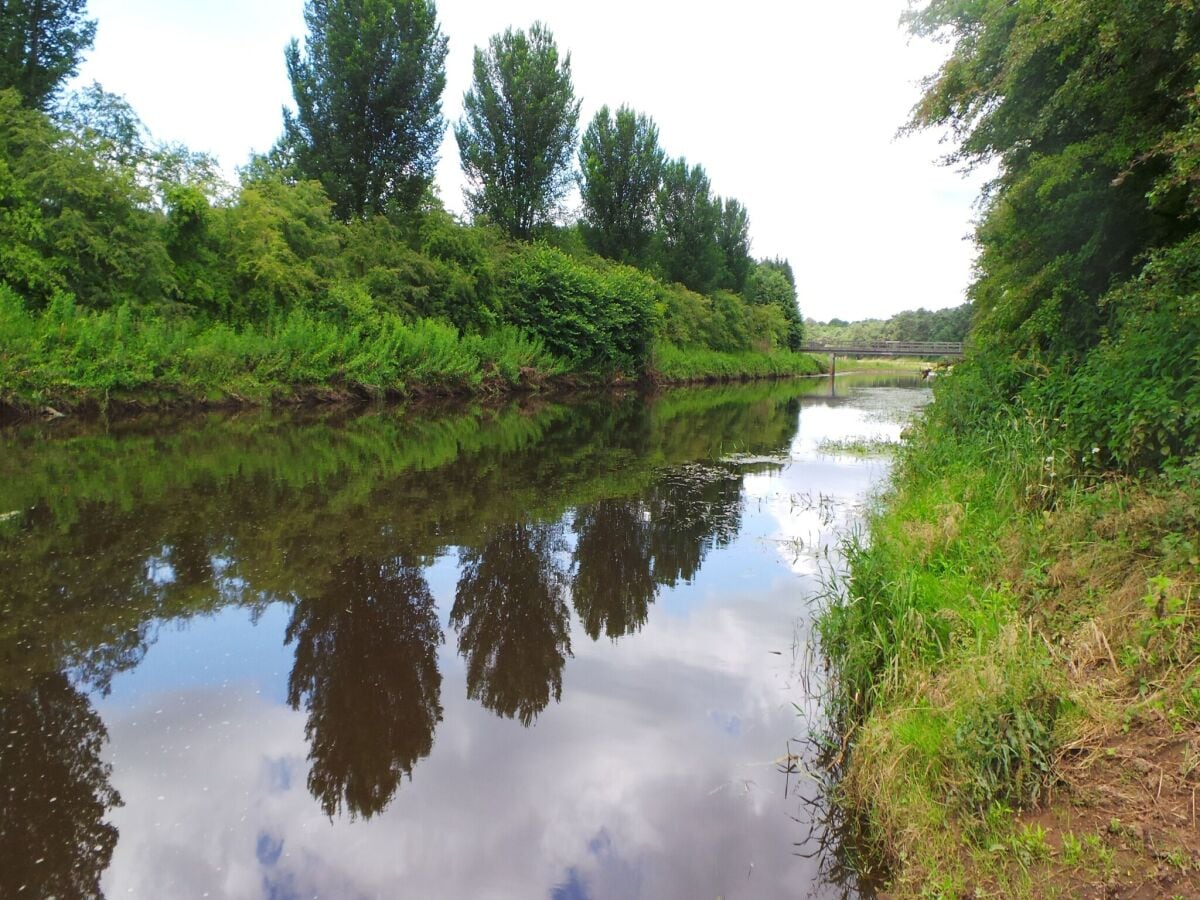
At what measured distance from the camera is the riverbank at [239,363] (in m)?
15.2

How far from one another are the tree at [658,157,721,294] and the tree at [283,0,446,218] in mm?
22935

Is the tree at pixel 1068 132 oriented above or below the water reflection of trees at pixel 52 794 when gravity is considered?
above

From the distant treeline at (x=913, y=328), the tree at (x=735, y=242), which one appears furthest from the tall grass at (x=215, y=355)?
the distant treeline at (x=913, y=328)

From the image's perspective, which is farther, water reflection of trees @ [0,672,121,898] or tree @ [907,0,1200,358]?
tree @ [907,0,1200,358]

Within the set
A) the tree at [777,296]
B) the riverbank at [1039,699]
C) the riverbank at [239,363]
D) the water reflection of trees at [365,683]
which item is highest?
the tree at [777,296]

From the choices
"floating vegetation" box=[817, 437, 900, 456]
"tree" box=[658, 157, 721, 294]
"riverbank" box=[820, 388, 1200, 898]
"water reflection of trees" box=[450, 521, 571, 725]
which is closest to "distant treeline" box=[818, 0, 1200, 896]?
"riverbank" box=[820, 388, 1200, 898]

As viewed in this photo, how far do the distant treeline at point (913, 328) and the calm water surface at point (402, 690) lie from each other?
76.4 metres

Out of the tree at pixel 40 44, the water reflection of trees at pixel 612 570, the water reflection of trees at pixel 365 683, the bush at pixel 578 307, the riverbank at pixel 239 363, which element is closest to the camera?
the water reflection of trees at pixel 365 683

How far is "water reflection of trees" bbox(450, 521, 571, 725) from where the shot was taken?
464cm

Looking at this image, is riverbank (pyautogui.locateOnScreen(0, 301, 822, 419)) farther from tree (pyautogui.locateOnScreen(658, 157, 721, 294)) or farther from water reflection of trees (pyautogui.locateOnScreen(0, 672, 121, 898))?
tree (pyautogui.locateOnScreen(658, 157, 721, 294))

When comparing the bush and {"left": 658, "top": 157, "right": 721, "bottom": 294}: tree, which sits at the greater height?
{"left": 658, "top": 157, "right": 721, "bottom": 294}: tree

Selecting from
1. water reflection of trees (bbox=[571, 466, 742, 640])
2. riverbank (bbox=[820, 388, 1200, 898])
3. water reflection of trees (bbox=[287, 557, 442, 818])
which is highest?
riverbank (bbox=[820, 388, 1200, 898])

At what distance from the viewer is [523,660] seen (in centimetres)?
503

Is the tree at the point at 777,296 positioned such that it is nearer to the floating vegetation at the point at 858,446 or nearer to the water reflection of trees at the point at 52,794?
the floating vegetation at the point at 858,446
